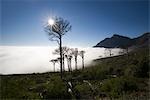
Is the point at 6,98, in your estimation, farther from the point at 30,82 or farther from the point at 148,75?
the point at 148,75

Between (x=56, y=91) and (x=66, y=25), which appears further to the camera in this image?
(x=66, y=25)

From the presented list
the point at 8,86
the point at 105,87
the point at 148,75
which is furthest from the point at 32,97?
the point at 148,75

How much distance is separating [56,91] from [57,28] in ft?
37.6

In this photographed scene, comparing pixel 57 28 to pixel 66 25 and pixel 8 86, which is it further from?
pixel 8 86

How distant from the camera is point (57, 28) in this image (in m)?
28.1

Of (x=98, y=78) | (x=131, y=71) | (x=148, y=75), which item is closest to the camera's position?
(x=148, y=75)

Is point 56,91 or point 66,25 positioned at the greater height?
point 66,25

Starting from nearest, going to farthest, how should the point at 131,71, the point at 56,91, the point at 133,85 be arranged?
the point at 56,91, the point at 133,85, the point at 131,71

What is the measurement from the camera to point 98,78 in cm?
4512

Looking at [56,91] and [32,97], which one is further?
[56,91]

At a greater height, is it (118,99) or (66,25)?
(66,25)

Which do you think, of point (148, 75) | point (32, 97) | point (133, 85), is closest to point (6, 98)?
point (32, 97)

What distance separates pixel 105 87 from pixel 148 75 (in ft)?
53.3

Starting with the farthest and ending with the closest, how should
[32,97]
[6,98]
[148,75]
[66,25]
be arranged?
[148,75], [66,25], [32,97], [6,98]
